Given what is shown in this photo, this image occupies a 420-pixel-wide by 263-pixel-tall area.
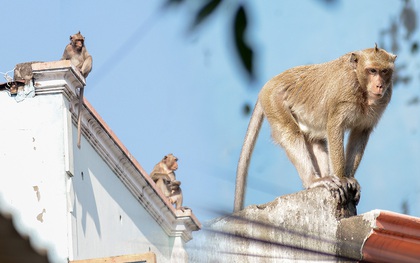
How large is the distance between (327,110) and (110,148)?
12.3m

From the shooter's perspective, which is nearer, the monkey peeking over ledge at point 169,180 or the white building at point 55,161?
the white building at point 55,161

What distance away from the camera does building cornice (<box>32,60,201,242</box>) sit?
62.7 ft

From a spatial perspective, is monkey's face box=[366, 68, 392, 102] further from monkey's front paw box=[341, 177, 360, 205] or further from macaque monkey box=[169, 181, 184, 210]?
macaque monkey box=[169, 181, 184, 210]

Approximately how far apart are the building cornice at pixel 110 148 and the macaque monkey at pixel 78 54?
1255mm

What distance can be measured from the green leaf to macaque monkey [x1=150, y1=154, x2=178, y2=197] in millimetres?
22395

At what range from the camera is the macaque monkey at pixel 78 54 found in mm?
21653

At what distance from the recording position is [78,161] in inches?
800

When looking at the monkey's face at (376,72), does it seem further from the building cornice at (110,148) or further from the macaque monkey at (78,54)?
the macaque monkey at (78,54)

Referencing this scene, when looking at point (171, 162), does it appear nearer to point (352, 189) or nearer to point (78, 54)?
point (78, 54)

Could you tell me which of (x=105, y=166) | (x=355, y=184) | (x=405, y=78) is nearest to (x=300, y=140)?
(x=355, y=184)

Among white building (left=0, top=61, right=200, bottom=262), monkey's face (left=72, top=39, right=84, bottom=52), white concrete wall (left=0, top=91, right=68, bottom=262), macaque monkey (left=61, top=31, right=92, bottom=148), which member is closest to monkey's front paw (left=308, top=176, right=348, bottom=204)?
white building (left=0, top=61, right=200, bottom=262)

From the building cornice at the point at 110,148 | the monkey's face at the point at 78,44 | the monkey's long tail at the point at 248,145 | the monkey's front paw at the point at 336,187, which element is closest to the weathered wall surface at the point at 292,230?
the monkey's front paw at the point at 336,187

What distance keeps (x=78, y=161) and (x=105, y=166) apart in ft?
4.46

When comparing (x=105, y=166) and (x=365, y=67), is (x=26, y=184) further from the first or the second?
(x=365, y=67)
